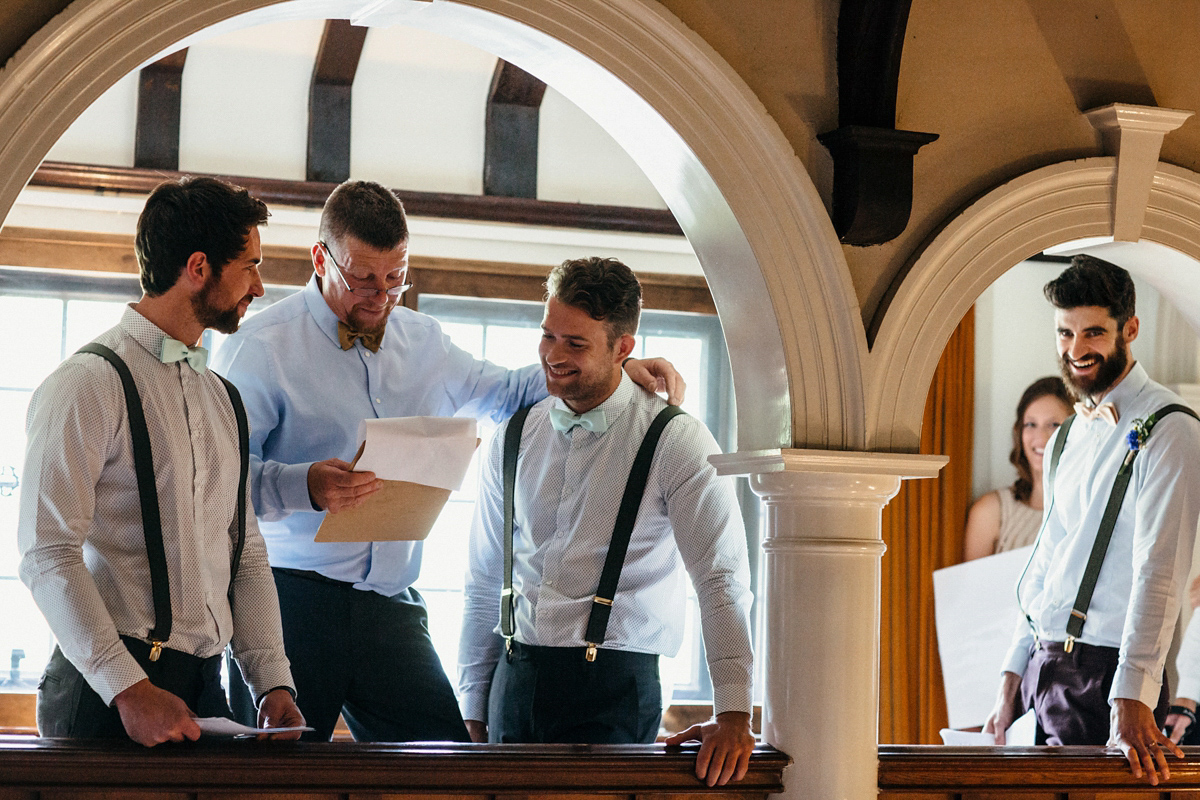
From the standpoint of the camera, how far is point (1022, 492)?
19.7 feet

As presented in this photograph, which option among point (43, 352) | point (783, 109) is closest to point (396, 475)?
point (783, 109)

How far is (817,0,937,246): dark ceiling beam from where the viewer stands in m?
2.70

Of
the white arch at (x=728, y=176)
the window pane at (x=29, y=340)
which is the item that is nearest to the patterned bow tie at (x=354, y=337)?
the white arch at (x=728, y=176)

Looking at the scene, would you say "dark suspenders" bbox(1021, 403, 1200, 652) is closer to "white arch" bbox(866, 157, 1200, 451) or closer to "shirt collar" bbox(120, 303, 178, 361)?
"white arch" bbox(866, 157, 1200, 451)

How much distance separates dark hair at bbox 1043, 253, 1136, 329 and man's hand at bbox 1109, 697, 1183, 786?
994 millimetres

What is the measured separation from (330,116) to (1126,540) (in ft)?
11.6

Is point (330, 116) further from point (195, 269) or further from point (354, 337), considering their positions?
point (195, 269)

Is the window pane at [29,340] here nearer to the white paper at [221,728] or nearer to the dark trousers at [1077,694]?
the white paper at [221,728]

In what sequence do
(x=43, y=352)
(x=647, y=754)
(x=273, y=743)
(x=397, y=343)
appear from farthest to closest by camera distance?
(x=43, y=352) < (x=397, y=343) < (x=647, y=754) < (x=273, y=743)

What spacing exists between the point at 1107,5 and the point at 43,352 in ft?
13.4

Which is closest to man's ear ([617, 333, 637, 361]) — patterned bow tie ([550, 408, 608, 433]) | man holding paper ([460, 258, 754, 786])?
man holding paper ([460, 258, 754, 786])

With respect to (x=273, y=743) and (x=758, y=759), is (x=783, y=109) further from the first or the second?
(x=273, y=743)

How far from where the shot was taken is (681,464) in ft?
9.57

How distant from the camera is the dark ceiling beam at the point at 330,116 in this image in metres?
5.24
